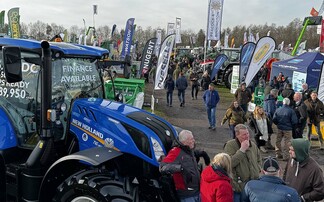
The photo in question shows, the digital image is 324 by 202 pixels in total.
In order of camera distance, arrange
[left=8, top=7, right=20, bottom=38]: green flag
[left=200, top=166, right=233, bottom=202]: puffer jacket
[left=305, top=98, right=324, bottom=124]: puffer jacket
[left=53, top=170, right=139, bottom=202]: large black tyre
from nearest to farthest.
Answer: [left=200, top=166, right=233, bottom=202]: puffer jacket
[left=53, top=170, right=139, bottom=202]: large black tyre
[left=305, top=98, right=324, bottom=124]: puffer jacket
[left=8, top=7, right=20, bottom=38]: green flag

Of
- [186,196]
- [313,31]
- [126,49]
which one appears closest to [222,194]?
[186,196]

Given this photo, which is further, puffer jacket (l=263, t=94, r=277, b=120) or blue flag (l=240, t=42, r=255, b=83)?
blue flag (l=240, t=42, r=255, b=83)

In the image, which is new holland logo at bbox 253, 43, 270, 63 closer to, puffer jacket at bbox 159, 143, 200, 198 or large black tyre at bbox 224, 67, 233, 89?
large black tyre at bbox 224, 67, 233, 89

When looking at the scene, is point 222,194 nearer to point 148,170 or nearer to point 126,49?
point 148,170

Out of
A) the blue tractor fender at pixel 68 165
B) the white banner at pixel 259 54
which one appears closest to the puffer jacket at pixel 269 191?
the blue tractor fender at pixel 68 165

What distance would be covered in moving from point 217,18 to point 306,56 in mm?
5735

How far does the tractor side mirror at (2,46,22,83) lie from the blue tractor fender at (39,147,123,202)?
1025 millimetres

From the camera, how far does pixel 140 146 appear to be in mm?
3770

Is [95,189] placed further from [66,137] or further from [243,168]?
[243,168]

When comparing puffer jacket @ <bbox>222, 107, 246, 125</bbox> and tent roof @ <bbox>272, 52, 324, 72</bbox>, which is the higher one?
tent roof @ <bbox>272, 52, 324, 72</bbox>

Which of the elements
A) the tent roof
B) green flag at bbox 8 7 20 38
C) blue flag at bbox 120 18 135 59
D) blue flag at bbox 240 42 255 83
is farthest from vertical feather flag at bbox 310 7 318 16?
green flag at bbox 8 7 20 38

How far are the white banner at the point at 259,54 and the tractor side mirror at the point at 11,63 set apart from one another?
11091 mm

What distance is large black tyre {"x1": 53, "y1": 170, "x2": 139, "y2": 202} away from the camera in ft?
10.9

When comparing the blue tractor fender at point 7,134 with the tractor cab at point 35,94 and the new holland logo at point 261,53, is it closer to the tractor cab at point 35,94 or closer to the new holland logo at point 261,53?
the tractor cab at point 35,94
